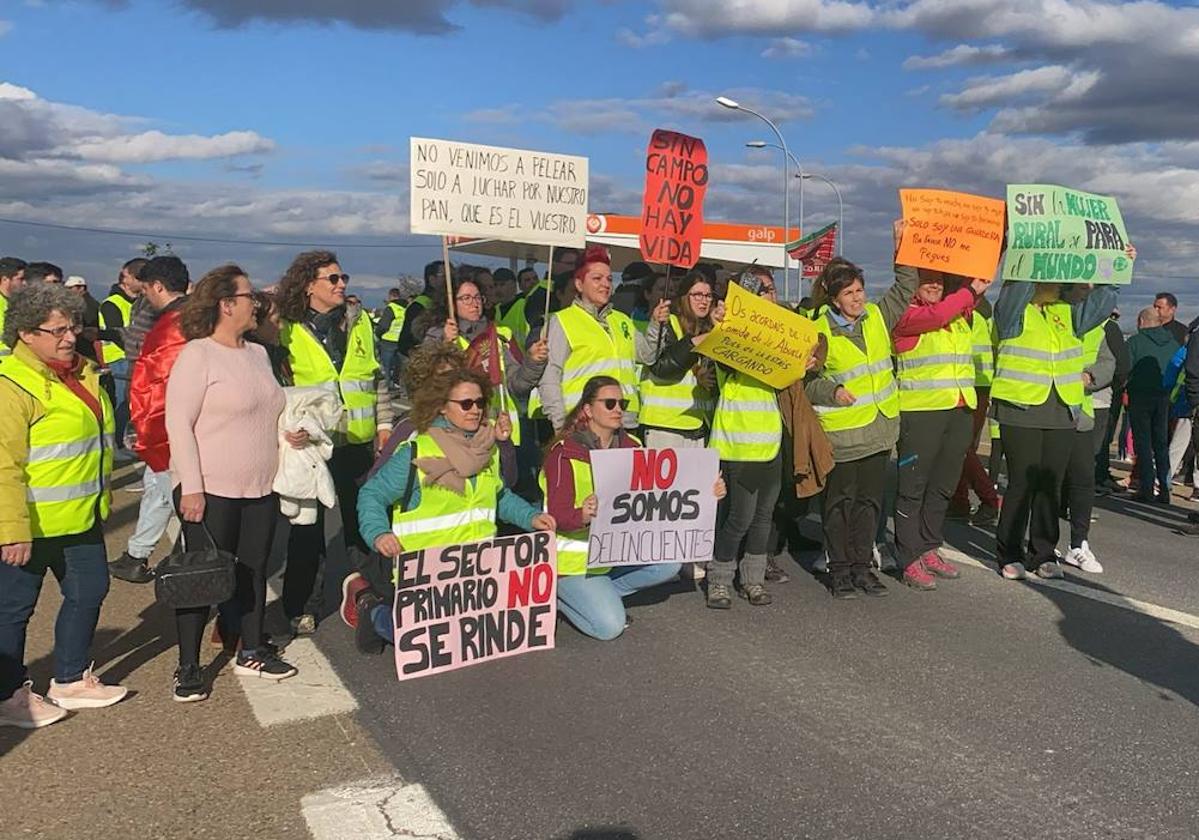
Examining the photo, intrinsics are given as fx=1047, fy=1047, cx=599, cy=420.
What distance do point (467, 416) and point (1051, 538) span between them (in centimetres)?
414

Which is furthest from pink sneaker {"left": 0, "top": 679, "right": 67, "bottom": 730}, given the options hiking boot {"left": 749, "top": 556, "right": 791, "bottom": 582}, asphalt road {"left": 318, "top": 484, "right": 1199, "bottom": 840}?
hiking boot {"left": 749, "top": 556, "right": 791, "bottom": 582}

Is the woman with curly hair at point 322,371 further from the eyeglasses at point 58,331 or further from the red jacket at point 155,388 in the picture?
the eyeglasses at point 58,331

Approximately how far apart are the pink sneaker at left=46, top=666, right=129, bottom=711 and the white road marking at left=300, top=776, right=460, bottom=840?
4.63ft

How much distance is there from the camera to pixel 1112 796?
3.71 m

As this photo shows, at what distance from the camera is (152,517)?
684 centimetres

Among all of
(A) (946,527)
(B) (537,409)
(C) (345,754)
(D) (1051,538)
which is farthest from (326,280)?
(A) (946,527)

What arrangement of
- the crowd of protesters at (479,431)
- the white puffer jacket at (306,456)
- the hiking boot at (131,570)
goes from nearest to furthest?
the crowd of protesters at (479,431), the white puffer jacket at (306,456), the hiking boot at (131,570)

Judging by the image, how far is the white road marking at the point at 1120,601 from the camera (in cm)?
600

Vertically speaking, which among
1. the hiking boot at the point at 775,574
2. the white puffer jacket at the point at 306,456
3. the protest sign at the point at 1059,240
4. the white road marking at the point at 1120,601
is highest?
the protest sign at the point at 1059,240

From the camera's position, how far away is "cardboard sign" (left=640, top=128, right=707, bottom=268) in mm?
6953

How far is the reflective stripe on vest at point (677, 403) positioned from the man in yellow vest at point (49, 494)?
3262mm

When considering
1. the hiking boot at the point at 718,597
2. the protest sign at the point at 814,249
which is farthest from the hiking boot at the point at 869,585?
the protest sign at the point at 814,249

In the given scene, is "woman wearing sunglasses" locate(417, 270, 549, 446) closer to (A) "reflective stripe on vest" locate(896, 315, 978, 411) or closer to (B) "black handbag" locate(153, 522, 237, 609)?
(B) "black handbag" locate(153, 522, 237, 609)

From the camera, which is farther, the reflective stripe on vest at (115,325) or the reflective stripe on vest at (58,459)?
the reflective stripe on vest at (115,325)
